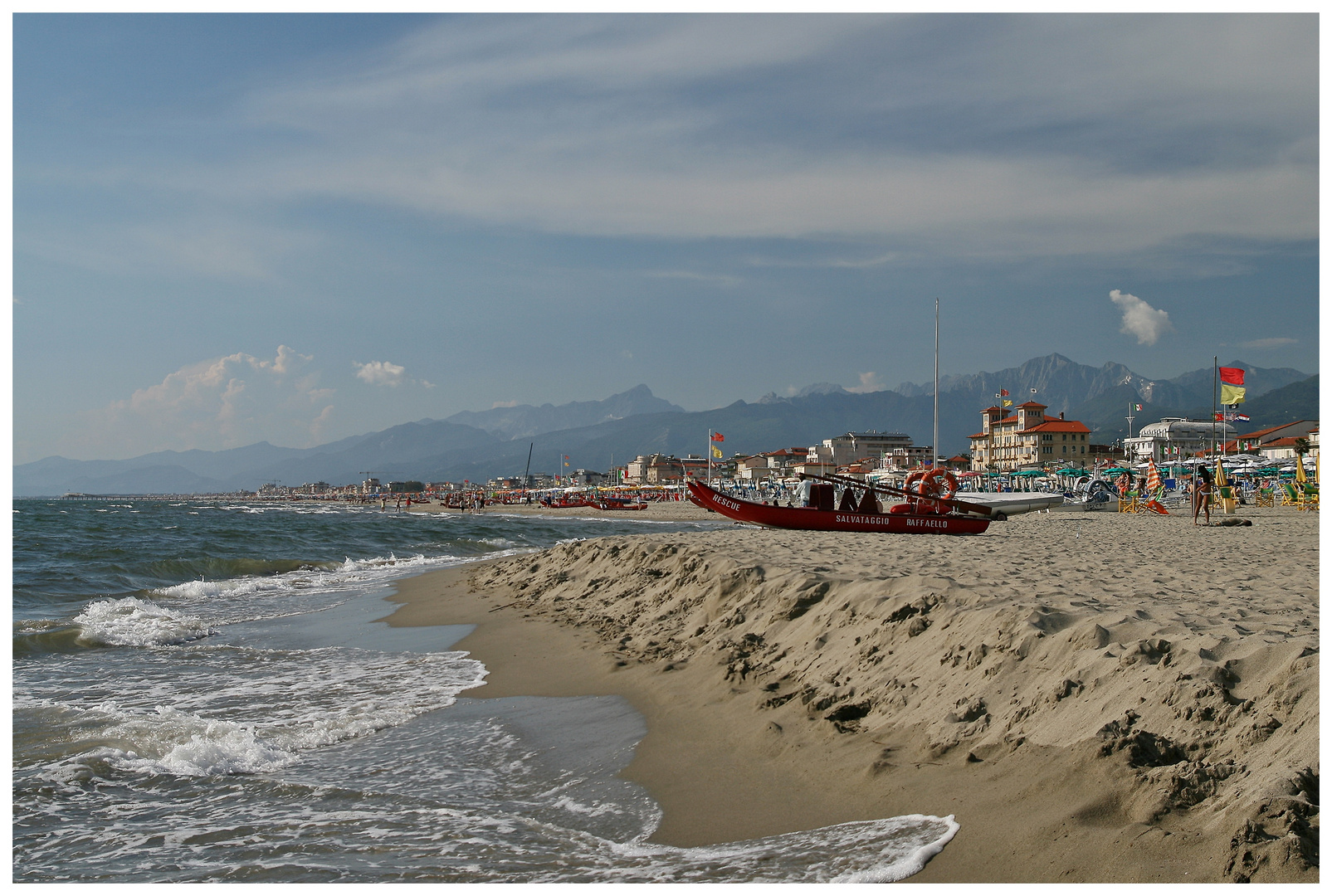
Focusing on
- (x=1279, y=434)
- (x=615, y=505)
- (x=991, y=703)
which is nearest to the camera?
(x=991, y=703)

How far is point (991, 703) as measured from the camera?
17.5ft

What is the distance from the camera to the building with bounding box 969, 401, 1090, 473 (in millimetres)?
128125

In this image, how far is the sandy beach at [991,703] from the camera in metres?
3.80

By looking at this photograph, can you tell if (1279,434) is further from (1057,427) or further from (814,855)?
(814,855)

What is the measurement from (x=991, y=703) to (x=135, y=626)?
1257 cm

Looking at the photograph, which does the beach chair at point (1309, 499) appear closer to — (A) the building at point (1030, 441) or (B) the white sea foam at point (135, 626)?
(B) the white sea foam at point (135, 626)

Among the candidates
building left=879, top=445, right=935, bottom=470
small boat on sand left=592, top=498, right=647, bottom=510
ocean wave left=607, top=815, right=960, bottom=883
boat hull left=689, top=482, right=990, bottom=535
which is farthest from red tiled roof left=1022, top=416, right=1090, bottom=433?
ocean wave left=607, top=815, right=960, bottom=883

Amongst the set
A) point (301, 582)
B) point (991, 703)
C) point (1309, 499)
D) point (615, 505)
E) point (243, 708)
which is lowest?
point (615, 505)

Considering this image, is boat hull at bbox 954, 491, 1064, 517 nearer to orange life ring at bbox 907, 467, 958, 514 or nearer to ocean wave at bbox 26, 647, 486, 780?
orange life ring at bbox 907, 467, 958, 514

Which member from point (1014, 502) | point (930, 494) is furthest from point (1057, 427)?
point (930, 494)

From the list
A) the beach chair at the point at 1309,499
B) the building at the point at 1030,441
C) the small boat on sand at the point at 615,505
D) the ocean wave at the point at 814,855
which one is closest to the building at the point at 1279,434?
the building at the point at 1030,441

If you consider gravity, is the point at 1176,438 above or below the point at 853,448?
above

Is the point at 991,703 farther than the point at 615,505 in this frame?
No

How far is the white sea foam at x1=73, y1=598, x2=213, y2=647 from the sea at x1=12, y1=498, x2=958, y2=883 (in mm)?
76
